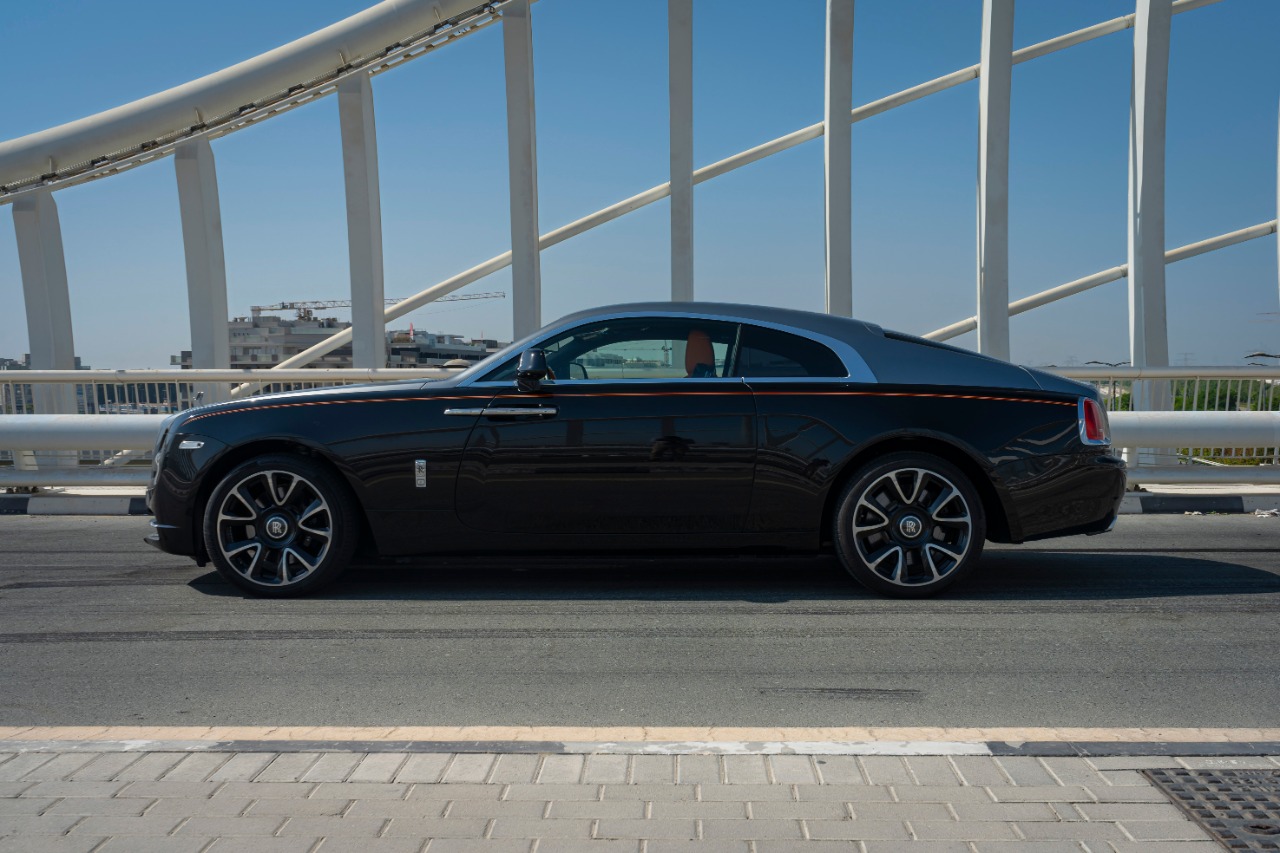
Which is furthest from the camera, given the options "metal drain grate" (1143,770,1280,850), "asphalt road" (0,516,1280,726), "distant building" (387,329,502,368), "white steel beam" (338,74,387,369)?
"distant building" (387,329,502,368)

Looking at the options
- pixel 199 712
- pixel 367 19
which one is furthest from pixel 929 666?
pixel 367 19

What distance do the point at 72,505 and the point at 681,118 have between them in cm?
814

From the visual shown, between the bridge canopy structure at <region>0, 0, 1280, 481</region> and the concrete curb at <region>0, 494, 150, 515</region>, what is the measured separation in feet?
4.56

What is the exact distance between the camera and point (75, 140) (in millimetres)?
16406

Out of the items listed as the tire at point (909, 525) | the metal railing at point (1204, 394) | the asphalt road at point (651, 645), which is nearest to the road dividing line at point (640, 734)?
the asphalt road at point (651, 645)

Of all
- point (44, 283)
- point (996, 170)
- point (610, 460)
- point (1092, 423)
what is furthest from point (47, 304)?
point (1092, 423)

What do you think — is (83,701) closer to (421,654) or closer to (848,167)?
(421,654)

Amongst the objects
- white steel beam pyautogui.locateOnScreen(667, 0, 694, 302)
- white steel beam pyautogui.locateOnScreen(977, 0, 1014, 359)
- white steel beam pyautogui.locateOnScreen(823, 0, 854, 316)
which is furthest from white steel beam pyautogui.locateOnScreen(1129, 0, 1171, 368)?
white steel beam pyautogui.locateOnScreen(667, 0, 694, 302)

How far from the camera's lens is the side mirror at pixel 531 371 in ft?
18.5

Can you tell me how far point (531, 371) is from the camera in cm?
564

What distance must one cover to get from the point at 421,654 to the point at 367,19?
13.0m

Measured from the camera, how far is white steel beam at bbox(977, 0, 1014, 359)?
13031 mm

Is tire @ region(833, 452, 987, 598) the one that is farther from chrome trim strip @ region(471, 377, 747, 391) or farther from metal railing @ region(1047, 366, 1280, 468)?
metal railing @ region(1047, 366, 1280, 468)

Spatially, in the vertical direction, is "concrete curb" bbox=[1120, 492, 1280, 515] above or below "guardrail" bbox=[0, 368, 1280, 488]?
below
